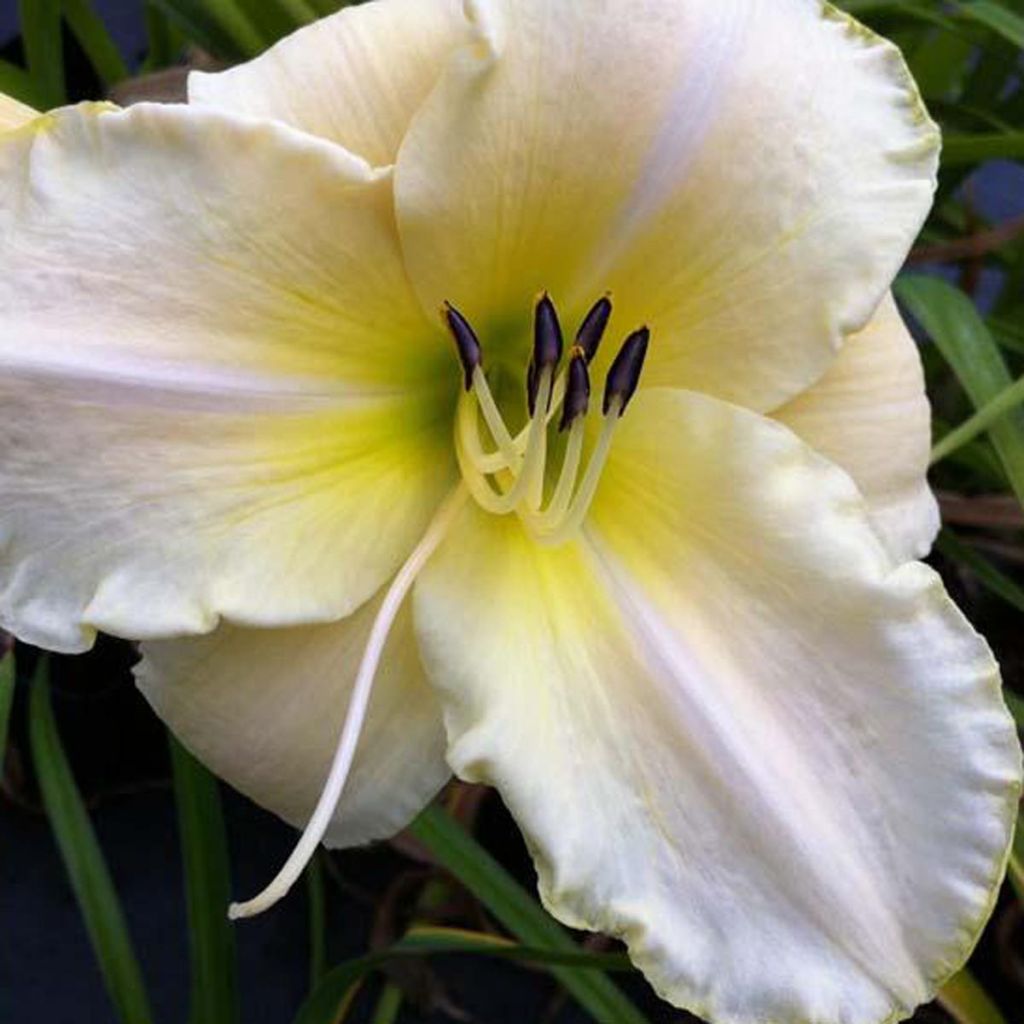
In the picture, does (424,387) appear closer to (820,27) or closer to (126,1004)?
(820,27)

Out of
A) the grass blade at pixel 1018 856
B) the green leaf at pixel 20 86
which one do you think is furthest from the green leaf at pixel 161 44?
the grass blade at pixel 1018 856

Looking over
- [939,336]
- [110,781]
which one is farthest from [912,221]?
[110,781]

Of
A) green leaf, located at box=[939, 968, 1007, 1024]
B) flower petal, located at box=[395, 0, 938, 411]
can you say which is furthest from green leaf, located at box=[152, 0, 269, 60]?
green leaf, located at box=[939, 968, 1007, 1024]

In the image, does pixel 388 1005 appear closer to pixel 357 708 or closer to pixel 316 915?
pixel 316 915

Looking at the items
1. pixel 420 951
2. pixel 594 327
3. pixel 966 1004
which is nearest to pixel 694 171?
pixel 594 327

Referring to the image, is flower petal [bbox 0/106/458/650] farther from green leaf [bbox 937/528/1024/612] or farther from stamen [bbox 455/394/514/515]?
green leaf [bbox 937/528/1024/612]
